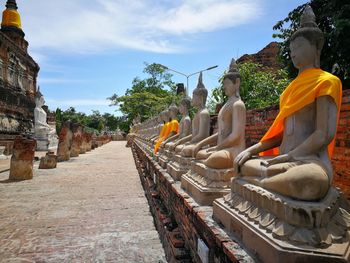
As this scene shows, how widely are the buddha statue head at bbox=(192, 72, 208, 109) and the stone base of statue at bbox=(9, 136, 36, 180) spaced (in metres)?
6.98

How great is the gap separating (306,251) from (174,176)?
3.40 metres

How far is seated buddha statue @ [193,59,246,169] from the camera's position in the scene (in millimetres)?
3498

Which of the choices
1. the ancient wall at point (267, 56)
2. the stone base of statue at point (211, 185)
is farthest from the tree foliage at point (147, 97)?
the stone base of statue at point (211, 185)

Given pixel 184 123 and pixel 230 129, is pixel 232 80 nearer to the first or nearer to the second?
pixel 230 129

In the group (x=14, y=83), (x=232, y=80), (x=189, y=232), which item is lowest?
(x=189, y=232)

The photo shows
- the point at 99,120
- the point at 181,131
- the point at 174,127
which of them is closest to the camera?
the point at 181,131

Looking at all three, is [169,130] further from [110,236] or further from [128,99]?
[128,99]

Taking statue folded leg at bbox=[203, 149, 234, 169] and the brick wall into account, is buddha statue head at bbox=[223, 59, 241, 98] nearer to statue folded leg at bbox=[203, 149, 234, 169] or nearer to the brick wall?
statue folded leg at bbox=[203, 149, 234, 169]

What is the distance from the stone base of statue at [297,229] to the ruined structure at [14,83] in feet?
58.4

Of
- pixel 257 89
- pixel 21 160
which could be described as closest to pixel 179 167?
pixel 21 160

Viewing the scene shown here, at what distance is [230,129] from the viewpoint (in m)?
3.83

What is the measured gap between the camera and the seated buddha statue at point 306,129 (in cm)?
202

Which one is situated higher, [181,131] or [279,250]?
[181,131]

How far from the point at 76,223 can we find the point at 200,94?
301cm
